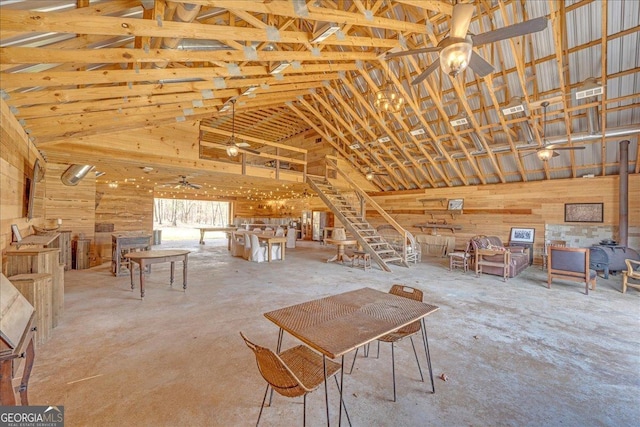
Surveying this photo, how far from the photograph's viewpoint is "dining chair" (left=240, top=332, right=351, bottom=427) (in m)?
1.62

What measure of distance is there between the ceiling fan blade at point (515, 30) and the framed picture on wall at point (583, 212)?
843 cm

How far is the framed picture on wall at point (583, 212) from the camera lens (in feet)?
27.5

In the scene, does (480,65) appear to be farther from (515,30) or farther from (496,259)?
(496,259)

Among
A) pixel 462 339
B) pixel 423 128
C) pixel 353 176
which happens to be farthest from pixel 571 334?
pixel 353 176

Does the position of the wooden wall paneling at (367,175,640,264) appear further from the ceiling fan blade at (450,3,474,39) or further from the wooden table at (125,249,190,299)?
the wooden table at (125,249,190,299)

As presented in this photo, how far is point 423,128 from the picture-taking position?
864 cm

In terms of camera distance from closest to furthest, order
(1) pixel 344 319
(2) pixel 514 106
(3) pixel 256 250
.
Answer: (1) pixel 344 319
(2) pixel 514 106
(3) pixel 256 250

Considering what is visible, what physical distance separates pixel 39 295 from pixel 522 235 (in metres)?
12.4

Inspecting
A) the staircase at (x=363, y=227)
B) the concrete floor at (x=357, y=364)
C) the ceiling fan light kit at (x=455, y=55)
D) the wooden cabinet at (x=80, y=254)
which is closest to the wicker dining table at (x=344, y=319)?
the concrete floor at (x=357, y=364)

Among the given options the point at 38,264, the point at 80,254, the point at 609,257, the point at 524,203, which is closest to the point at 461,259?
the point at 609,257

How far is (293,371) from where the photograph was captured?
198cm

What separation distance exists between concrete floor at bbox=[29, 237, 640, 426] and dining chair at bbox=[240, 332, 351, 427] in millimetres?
469

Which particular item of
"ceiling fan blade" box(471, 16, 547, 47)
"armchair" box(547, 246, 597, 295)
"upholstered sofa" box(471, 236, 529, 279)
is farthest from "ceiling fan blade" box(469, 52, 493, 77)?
"upholstered sofa" box(471, 236, 529, 279)

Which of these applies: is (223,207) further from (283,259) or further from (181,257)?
(181,257)
